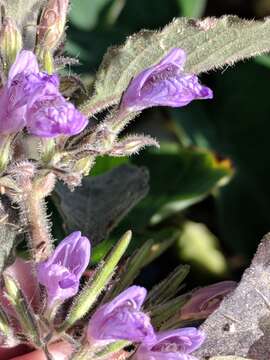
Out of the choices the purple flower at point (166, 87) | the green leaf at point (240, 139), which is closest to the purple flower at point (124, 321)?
the purple flower at point (166, 87)

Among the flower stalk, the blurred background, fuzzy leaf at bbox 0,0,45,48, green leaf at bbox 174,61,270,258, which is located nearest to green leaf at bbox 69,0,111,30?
the blurred background

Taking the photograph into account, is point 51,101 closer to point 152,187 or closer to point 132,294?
point 132,294

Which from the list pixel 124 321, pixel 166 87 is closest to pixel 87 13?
pixel 166 87

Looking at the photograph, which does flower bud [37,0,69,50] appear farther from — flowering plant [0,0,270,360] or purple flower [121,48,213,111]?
purple flower [121,48,213,111]

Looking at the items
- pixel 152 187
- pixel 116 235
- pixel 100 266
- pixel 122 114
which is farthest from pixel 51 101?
pixel 152 187

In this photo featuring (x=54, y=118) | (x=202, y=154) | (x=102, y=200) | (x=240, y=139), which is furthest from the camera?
(x=240, y=139)

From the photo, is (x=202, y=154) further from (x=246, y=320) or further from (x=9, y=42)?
(x=9, y=42)
